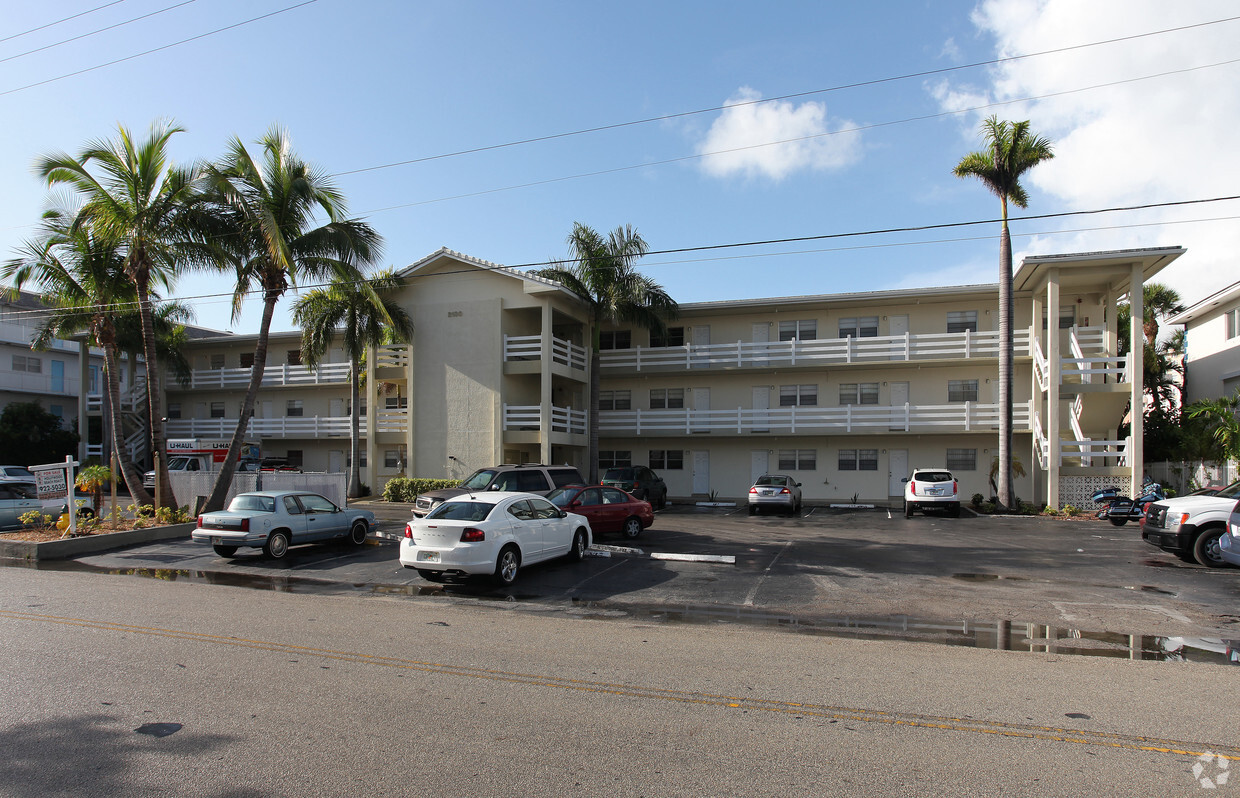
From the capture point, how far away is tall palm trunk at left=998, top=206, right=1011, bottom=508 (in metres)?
25.9

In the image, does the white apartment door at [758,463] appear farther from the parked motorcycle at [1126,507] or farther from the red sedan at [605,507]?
the red sedan at [605,507]

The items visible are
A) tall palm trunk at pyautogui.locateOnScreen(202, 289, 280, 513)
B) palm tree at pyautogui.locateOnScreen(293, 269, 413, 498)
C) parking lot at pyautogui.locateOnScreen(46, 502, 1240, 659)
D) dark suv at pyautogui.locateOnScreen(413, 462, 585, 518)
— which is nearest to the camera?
parking lot at pyautogui.locateOnScreen(46, 502, 1240, 659)

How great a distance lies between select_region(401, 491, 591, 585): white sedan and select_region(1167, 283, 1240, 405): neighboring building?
A: 29590mm

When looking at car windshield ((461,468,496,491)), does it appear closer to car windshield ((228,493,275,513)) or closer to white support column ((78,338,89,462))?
car windshield ((228,493,275,513))

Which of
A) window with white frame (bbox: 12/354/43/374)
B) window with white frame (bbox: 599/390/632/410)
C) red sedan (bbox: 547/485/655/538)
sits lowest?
red sedan (bbox: 547/485/655/538)

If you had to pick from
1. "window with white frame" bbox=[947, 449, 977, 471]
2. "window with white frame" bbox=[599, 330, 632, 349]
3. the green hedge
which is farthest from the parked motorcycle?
the green hedge

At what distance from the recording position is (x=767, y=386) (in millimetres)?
33688

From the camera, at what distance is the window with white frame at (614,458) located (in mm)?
35281

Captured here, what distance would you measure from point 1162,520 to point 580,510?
38.5ft

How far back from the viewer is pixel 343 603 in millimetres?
11188

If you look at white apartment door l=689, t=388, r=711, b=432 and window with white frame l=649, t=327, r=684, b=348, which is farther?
window with white frame l=649, t=327, r=684, b=348

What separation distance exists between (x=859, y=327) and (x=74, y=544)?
1121 inches

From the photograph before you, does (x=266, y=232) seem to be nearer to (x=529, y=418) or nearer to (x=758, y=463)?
(x=529, y=418)

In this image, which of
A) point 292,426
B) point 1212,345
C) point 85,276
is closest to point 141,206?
point 85,276
